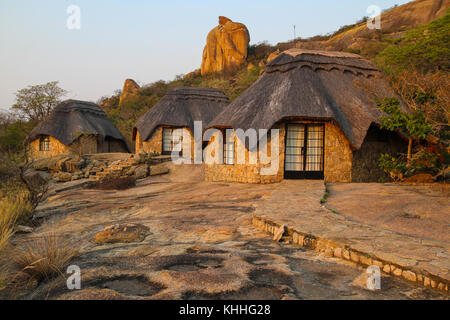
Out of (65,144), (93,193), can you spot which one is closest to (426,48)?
(93,193)

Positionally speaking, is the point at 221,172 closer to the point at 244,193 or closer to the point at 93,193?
the point at 244,193

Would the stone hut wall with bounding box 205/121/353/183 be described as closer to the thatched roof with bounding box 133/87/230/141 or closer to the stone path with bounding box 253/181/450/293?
the stone path with bounding box 253/181/450/293

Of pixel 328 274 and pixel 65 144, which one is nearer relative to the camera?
pixel 328 274

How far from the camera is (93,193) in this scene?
453 inches

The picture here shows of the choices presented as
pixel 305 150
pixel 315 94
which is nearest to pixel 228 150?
pixel 305 150

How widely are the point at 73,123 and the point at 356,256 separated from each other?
905 inches

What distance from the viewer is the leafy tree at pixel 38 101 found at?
83.4 feet

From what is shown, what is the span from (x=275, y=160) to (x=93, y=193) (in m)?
6.68

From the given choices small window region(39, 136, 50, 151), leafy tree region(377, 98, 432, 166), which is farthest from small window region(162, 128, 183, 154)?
leafy tree region(377, 98, 432, 166)

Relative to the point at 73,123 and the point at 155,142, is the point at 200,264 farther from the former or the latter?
the point at 73,123

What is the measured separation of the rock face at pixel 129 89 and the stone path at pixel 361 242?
41509 mm

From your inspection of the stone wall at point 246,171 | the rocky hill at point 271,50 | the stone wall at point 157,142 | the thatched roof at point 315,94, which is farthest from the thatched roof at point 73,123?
the thatched roof at point 315,94

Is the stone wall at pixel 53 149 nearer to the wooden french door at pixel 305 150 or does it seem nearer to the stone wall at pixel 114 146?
the stone wall at pixel 114 146

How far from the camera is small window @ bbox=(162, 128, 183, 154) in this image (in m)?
20.0
